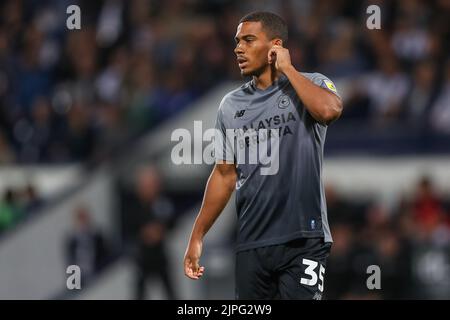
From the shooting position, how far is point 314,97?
591cm

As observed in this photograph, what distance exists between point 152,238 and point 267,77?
6.28 m

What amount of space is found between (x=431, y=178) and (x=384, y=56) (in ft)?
5.44

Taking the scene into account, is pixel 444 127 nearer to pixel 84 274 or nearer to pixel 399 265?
pixel 399 265

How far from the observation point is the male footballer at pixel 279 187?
610 cm

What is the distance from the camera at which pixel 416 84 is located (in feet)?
42.0

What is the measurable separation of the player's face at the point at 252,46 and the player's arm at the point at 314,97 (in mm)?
256

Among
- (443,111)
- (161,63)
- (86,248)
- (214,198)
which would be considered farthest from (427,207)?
(214,198)

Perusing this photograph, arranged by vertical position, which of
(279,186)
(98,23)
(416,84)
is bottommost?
(279,186)

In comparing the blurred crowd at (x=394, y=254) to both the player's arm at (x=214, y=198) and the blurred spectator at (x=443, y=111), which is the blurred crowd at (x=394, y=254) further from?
the player's arm at (x=214, y=198)

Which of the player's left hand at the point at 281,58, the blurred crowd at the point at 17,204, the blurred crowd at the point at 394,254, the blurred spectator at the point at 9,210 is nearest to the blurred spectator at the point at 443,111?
the blurred crowd at the point at 394,254

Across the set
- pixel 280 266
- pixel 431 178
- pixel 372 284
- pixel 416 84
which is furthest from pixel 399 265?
pixel 280 266

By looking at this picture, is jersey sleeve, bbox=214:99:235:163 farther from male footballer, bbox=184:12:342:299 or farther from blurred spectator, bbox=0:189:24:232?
blurred spectator, bbox=0:189:24:232

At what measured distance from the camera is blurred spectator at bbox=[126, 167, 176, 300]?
40.6ft

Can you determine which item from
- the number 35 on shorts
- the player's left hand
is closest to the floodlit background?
the number 35 on shorts
